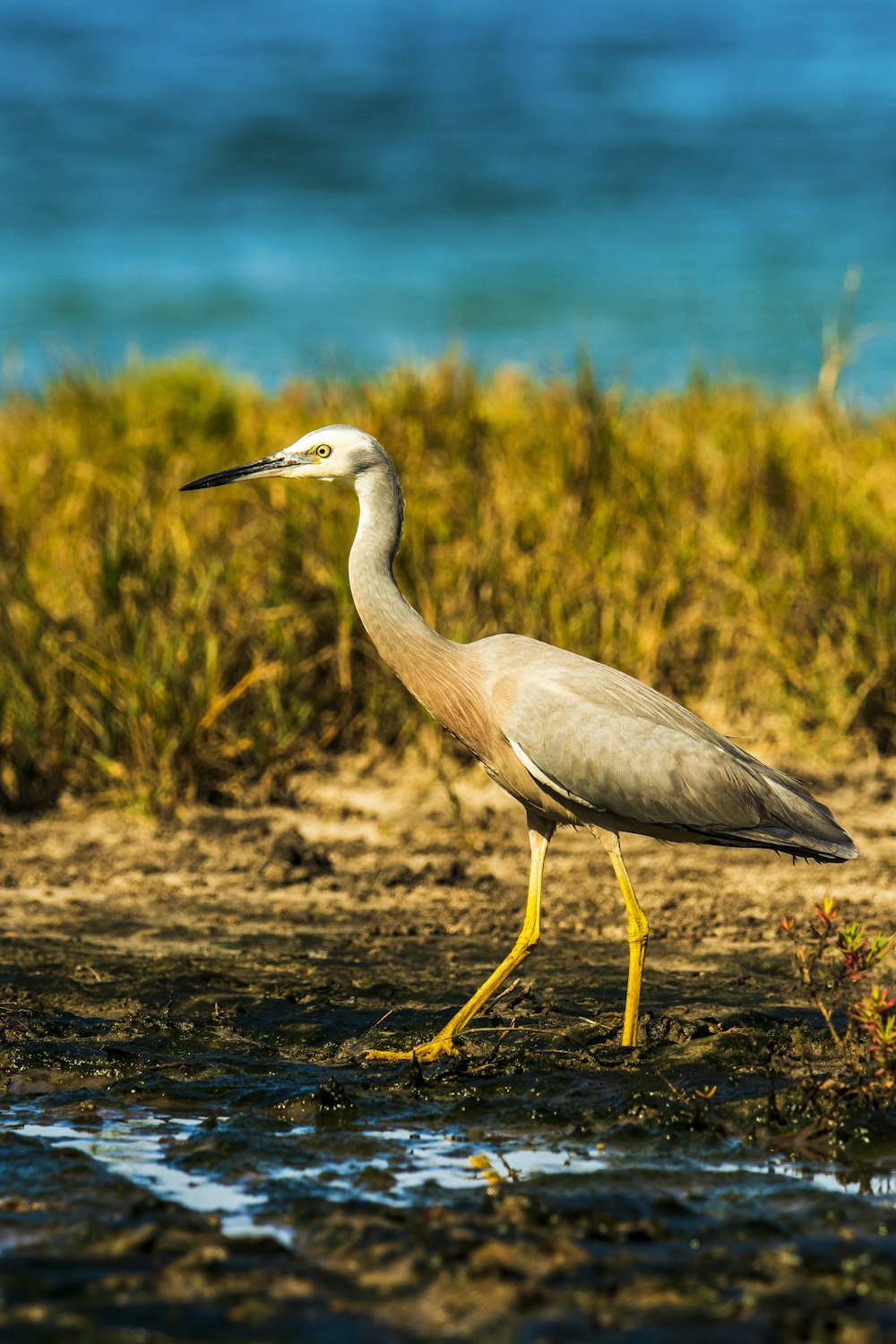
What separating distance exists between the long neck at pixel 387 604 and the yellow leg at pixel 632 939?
59cm

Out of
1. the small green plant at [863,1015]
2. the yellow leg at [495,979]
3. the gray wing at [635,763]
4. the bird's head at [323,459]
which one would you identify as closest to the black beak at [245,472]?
the bird's head at [323,459]

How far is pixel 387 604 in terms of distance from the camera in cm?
428

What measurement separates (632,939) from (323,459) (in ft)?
5.06

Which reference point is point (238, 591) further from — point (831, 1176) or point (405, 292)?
point (405, 292)

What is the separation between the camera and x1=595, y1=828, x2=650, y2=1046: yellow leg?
13.3 feet

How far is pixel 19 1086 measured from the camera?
3754mm

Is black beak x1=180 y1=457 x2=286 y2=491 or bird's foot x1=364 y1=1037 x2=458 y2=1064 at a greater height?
black beak x1=180 y1=457 x2=286 y2=491

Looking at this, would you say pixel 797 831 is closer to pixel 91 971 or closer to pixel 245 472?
pixel 245 472

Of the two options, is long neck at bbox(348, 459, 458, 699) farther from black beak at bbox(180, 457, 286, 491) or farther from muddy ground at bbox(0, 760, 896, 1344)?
muddy ground at bbox(0, 760, 896, 1344)

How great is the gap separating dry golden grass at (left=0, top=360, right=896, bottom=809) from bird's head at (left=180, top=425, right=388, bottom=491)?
5.54 ft

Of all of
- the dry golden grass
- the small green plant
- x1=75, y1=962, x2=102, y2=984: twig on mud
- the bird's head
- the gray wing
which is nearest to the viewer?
the small green plant

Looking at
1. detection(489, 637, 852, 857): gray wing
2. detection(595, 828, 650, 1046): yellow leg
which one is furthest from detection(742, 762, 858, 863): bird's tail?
detection(595, 828, 650, 1046): yellow leg

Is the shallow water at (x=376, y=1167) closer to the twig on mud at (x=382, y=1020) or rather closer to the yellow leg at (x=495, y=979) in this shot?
the yellow leg at (x=495, y=979)

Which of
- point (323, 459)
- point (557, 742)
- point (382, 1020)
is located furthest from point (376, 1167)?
point (323, 459)
